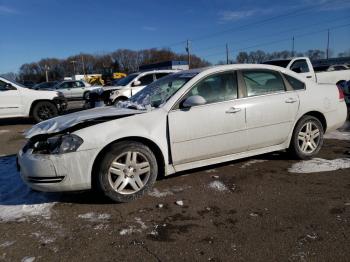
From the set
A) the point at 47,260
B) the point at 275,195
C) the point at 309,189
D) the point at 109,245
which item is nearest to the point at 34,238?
the point at 47,260

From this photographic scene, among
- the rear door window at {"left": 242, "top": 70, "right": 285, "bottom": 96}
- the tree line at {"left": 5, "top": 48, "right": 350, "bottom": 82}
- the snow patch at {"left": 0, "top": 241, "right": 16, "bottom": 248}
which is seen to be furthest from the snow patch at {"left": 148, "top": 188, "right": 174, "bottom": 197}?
the tree line at {"left": 5, "top": 48, "right": 350, "bottom": 82}

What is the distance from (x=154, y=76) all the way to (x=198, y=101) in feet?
30.0

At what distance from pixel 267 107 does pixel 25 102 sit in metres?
8.86

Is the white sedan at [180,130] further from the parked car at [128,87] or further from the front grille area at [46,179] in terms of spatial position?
the parked car at [128,87]

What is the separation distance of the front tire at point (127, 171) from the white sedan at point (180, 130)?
0.01 meters

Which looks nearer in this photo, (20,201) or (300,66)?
(20,201)

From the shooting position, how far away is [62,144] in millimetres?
3705

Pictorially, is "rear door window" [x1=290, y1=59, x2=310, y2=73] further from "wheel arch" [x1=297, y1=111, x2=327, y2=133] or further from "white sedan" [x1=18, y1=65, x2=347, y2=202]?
"wheel arch" [x1=297, y1=111, x2=327, y2=133]

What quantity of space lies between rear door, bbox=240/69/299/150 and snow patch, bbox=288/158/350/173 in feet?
1.47

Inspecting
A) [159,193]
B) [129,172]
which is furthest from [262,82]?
[129,172]

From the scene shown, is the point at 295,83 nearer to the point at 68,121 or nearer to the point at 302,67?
the point at 68,121

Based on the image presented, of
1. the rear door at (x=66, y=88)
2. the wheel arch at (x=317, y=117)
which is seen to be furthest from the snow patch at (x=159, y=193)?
the rear door at (x=66, y=88)

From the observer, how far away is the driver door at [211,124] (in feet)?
13.9

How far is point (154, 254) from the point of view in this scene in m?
2.89
